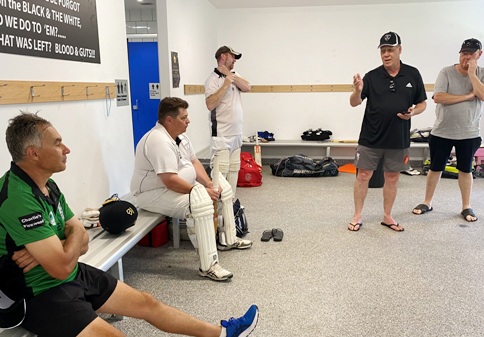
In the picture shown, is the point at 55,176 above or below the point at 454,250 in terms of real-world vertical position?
above

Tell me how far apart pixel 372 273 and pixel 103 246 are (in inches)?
69.8

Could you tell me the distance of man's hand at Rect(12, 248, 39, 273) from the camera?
1.37m

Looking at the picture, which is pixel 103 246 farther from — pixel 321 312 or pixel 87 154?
pixel 321 312

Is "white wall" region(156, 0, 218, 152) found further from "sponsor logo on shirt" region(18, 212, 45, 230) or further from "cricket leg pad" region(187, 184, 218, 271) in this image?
"sponsor logo on shirt" region(18, 212, 45, 230)

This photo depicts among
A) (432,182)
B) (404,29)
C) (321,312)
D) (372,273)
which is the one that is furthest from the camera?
(404,29)

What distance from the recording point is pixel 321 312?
7.24 ft

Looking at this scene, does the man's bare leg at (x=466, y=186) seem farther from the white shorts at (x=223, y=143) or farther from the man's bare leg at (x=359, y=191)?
the white shorts at (x=223, y=143)

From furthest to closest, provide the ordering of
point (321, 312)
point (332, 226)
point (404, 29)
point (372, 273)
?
point (404, 29) < point (332, 226) < point (372, 273) < point (321, 312)

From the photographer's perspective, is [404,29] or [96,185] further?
[404,29]

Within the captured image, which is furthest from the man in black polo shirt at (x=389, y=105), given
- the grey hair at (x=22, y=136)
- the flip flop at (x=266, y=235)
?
the grey hair at (x=22, y=136)

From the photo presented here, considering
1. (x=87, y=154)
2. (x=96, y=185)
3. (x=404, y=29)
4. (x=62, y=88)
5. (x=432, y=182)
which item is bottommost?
(x=432, y=182)

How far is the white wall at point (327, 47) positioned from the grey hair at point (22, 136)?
5439mm

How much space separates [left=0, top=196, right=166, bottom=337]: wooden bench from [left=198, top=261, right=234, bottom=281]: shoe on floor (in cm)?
50

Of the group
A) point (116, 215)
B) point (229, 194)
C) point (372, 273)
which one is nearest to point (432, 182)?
point (372, 273)
